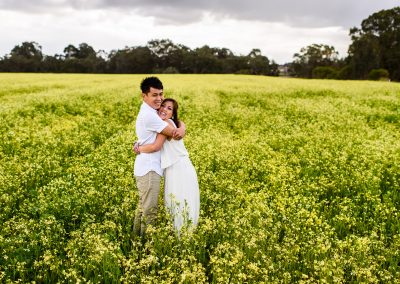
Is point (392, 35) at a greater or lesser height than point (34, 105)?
greater

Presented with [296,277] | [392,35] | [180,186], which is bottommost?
[296,277]

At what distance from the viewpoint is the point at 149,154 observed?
21.3 feet

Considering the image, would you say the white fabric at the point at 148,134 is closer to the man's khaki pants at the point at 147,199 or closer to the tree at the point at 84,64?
the man's khaki pants at the point at 147,199

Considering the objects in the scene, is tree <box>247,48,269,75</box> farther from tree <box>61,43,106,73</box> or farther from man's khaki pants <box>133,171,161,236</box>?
man's khaki pants <box>133,171,161,236</box>

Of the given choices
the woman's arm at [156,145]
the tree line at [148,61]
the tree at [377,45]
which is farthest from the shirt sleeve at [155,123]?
the tree line at [148,61]

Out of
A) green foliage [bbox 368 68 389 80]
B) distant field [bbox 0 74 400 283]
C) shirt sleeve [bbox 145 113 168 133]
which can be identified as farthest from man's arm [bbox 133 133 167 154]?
green foliage [bbox 368 68 389 80]

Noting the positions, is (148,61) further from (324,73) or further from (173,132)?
(173,132)

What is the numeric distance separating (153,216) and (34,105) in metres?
15.7

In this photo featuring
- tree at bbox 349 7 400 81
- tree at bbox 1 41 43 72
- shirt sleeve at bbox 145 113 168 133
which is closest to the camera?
shirt sleeve at bbox 145 113 168 133

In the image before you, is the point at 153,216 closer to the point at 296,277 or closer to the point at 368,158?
the point at 296,277

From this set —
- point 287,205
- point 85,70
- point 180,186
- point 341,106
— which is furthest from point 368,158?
point 85,70

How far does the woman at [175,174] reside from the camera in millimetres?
6414

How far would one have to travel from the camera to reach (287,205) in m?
8.10

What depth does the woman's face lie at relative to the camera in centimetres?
650
